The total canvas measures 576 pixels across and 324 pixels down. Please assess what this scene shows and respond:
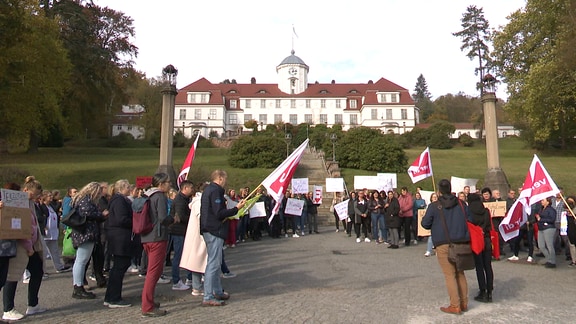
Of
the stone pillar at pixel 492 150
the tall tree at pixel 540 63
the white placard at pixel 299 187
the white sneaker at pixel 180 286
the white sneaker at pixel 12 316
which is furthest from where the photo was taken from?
the tall tree at pixel 540 63

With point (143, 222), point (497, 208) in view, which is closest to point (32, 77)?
point (143, 222)

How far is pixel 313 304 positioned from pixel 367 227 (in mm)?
10197

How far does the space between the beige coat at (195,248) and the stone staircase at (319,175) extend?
16.5m

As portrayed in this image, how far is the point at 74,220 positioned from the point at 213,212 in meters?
2.33

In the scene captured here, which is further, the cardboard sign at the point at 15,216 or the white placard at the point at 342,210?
the white placard at the point at 342,210

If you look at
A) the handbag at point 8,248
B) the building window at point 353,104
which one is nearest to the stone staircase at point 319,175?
the handbag at point 8,248

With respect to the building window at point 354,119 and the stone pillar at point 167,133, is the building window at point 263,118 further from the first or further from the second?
the stone pillar at point 167,133

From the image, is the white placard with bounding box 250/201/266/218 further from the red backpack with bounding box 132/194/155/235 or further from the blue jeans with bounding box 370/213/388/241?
the red backpack with bounding box 132/194/155/235

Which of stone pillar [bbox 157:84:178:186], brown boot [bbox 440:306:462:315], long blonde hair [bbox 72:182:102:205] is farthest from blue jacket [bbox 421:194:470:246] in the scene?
stone pillar [bbox 157:84:178:186]

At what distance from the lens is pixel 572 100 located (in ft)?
125

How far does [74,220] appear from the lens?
7051 mm

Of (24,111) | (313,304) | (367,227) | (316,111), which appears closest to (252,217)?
(367,227)

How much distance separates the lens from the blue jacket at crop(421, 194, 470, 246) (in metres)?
6.53

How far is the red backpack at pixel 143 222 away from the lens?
6367 millimetres
